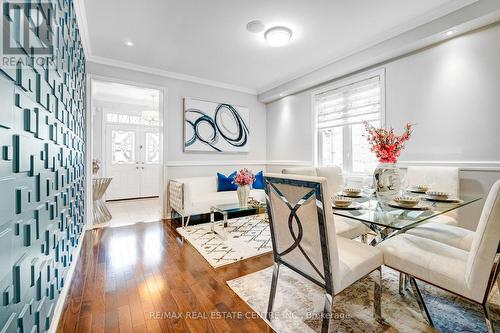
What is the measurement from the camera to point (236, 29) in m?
2.80

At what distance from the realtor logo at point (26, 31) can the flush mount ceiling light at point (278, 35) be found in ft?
7.06

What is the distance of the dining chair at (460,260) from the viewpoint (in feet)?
3.49

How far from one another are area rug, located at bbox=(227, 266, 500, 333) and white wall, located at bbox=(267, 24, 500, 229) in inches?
51.9

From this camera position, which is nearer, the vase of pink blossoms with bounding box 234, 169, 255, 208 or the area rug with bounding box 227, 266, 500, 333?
the area rug with bounding box 227, 266, 500, 333

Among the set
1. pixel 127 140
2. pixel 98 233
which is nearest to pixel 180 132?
pixel 98 233

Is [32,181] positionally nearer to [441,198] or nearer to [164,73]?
[441,198]

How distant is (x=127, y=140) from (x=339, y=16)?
578cm

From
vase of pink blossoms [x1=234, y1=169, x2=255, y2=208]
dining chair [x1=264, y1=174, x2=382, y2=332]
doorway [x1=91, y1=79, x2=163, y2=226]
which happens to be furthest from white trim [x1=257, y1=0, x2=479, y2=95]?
doorway [x1=91, y1=79, x2=163, y2=226]

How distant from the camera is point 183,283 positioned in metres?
1.98

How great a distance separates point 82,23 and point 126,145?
3.99 meters

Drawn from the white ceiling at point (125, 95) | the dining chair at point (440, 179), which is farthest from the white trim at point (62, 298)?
the white ceiling at point (125, 95)

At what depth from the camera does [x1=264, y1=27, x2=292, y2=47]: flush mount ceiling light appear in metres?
2.77

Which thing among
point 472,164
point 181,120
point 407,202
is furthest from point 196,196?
point 472,164

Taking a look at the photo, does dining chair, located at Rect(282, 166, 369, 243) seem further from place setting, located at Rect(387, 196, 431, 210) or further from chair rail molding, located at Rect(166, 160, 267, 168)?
chair rail molding, located at Rect(166, 160, 267, 168)
